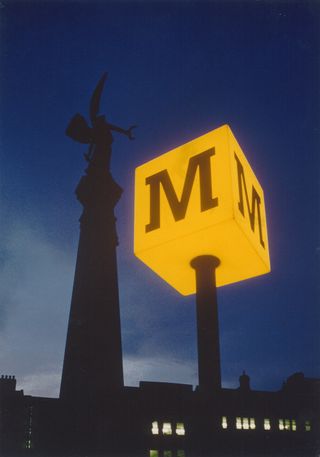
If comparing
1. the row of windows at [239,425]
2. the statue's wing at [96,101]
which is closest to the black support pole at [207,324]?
the statue's wing at [96,101]

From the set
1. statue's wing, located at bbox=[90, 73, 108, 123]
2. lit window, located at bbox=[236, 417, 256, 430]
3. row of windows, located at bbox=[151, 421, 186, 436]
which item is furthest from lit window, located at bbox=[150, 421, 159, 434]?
statue's wing, located at bbox=[90, 73, 108, 123]

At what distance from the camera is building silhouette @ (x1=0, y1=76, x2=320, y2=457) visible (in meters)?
2.40

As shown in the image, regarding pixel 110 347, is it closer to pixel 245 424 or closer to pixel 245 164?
pixel 245 164

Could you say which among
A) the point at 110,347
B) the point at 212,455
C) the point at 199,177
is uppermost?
the point at 110,347

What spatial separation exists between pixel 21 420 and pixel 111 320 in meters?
18.4

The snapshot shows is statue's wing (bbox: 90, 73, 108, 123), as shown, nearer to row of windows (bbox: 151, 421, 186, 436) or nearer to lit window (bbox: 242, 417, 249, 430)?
row of windows (bbox: 151, 421, 186, 436)

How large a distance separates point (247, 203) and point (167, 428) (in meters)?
36.0

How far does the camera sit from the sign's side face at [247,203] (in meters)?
2.44

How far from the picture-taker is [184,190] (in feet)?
8.42

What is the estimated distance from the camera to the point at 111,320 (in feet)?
68.5

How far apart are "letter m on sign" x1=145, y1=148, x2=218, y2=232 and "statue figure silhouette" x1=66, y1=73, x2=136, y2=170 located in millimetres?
22808

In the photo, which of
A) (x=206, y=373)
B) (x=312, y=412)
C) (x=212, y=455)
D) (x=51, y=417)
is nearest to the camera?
(x=212, y=455)

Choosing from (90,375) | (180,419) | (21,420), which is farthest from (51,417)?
(90,375)

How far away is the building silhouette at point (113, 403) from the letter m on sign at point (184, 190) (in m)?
0.43
